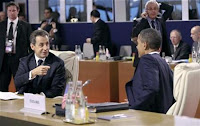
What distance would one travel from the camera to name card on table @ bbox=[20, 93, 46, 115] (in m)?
3.56

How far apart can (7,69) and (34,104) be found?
3.40 m

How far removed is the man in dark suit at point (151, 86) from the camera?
4.25m

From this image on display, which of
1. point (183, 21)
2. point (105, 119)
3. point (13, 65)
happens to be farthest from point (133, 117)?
point (183, 21)

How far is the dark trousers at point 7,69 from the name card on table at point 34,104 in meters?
3.20

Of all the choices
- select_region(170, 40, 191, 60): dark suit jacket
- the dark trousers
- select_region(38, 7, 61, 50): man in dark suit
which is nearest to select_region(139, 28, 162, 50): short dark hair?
the dark trousers

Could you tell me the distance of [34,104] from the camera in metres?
3.66

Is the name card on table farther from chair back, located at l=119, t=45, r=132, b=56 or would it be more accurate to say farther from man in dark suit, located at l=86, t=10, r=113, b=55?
chair back, located at l=119, t=45, r=132, b=56

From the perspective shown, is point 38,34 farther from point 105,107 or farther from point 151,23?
point 151,23

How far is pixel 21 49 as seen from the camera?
7090mm

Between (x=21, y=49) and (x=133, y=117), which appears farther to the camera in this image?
(x=21, y=49)

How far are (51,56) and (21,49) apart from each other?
1.98 meters

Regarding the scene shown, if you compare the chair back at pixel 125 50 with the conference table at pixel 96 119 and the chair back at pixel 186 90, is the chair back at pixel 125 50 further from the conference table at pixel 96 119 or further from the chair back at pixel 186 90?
the conference table at pixel 96 119

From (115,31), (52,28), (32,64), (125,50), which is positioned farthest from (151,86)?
(52,28)

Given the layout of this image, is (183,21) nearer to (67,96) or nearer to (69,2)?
(69,2)
